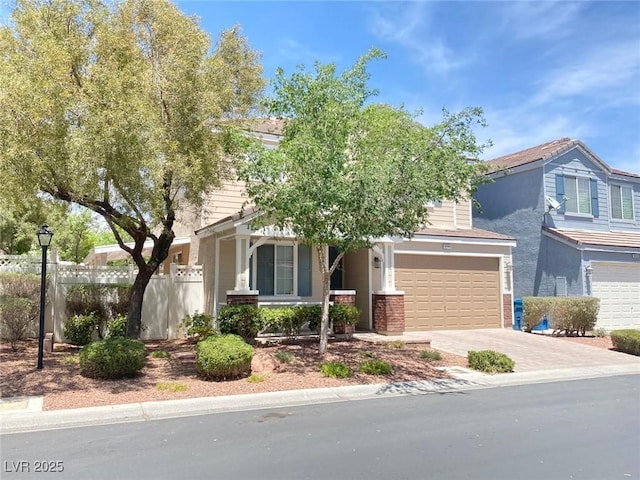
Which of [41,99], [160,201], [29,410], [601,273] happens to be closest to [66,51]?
[41,99]

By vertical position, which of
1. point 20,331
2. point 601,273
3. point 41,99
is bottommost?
point 20,331

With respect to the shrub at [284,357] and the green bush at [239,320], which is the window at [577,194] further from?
the shrub at [284,357]

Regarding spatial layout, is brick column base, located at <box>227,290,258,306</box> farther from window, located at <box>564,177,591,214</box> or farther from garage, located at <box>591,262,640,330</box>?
window, located at <box>564,177,591,214</box>

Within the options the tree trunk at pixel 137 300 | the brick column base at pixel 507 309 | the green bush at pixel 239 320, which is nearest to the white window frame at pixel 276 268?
the green bush at pixel 239 320

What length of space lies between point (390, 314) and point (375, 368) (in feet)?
16.4

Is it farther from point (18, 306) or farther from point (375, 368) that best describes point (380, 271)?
point (18, 306)

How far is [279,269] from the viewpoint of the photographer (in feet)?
53.5

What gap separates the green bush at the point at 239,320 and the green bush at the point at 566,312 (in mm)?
10323

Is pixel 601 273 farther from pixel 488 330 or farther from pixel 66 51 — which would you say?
pixel 66 51

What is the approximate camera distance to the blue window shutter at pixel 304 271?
16.7 m

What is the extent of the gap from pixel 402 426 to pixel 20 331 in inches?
388

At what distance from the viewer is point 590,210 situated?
859 inches

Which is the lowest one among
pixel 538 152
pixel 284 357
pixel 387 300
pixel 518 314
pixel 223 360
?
pixel 284 357

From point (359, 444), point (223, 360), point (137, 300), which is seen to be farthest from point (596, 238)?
point (359, 444)
